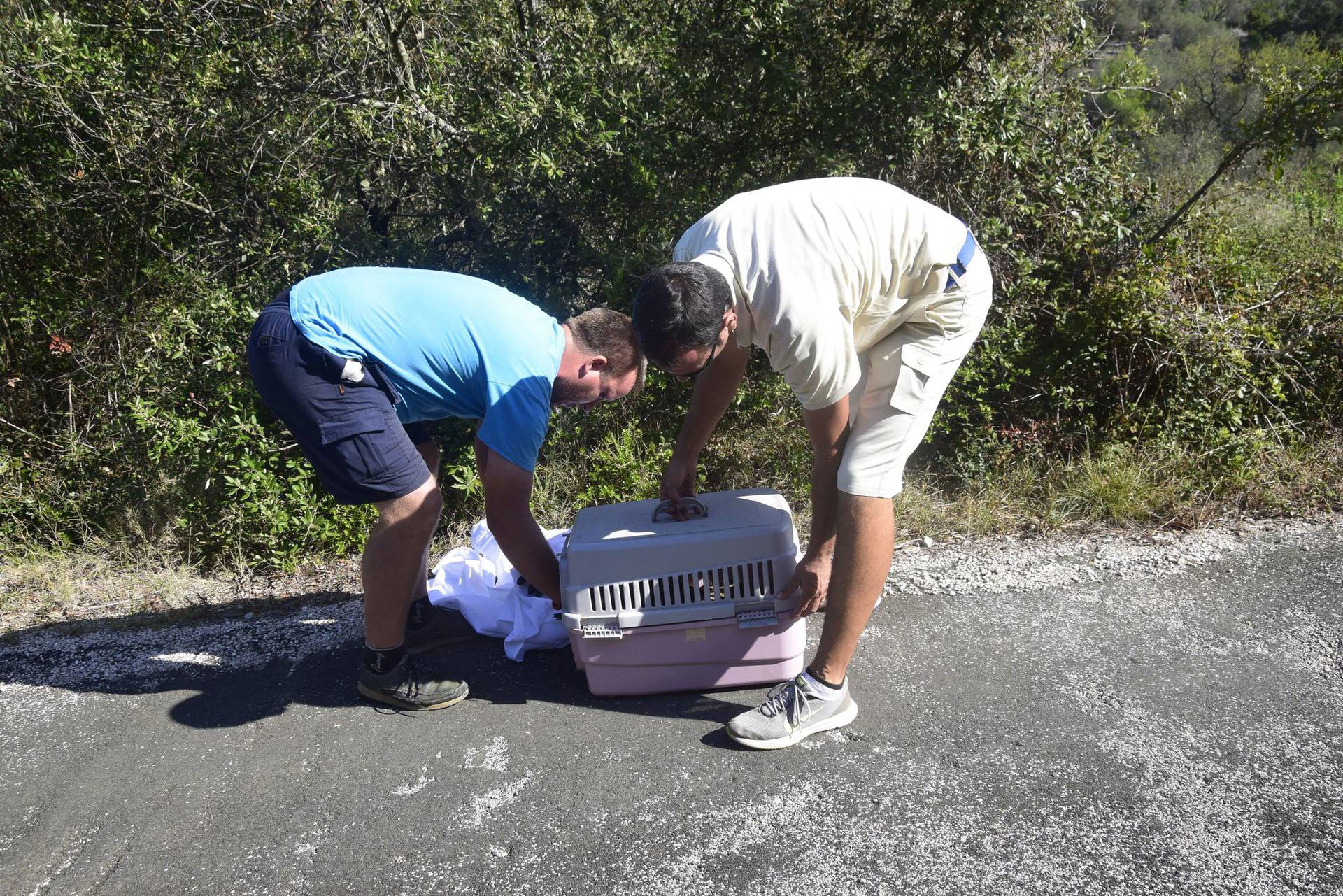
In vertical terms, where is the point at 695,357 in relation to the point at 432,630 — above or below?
above

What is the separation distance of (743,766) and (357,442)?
4.91 feet

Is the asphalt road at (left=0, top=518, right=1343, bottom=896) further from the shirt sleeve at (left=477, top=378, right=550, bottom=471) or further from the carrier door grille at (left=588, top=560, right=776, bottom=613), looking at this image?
the shirt sleeve at (left=477, top=378, right=550, bottom=471)

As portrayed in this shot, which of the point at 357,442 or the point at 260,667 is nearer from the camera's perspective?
the point at 357,442

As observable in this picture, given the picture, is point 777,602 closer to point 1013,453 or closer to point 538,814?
point 538,814

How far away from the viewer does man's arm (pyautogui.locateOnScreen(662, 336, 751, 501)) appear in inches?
114

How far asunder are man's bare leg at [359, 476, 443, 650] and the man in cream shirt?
3.13 feet


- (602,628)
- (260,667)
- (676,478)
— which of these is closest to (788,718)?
(602,628)

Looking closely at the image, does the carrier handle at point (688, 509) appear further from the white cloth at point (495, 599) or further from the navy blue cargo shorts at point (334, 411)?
the navy blue cargo shorts at point (334, 411)

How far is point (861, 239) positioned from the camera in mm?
2516

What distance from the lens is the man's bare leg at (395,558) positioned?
A: 2.86m

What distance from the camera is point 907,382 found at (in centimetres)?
267

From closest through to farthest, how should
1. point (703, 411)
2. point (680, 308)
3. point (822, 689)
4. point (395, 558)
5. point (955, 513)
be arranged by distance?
point (680, 308)
point (822, 689)
point (395, 558)
point (703, 411)
point (955, 513)

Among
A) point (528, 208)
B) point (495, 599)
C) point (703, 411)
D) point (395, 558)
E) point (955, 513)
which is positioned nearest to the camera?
point (395, 558)

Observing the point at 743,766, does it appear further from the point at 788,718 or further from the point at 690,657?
the point at 690,657
